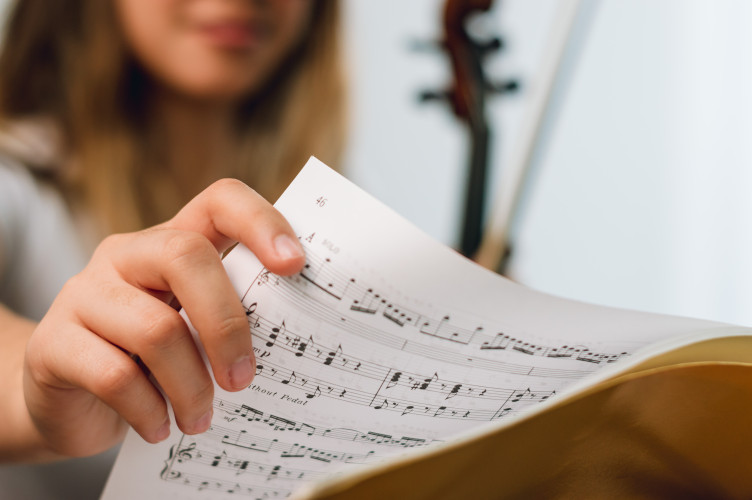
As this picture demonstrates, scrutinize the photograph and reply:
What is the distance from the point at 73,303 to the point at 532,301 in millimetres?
238

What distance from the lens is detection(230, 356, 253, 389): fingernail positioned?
266 millimetres

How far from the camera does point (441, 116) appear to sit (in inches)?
64.7

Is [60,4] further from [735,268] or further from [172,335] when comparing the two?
[735,268]

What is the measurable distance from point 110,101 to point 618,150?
141 centimetres

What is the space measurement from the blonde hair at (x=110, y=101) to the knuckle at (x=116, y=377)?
58 centimetres

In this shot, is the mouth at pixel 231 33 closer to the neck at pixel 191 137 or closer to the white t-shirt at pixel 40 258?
the neck at pixel 191 137

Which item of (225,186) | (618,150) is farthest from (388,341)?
(618,150)

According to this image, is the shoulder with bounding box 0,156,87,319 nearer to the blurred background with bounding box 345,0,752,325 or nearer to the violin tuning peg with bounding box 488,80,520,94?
the violin tuning peg with bounding box 488,80,520,94

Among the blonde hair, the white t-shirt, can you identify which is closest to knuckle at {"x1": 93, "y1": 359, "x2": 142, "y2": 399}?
the white t-shirt

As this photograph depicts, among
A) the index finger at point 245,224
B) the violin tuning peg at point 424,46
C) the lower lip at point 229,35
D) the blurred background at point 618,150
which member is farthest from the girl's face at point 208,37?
the blurred background at point 618,150

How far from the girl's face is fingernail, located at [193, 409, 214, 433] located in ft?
2.06

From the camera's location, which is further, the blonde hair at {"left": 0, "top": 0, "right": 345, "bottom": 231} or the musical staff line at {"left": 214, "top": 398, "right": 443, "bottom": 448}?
the blonde hair at {"left": 0, "top": 0, "right": 345, "bottom": 231}

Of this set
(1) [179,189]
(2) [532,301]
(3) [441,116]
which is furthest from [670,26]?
(2) [532,301]

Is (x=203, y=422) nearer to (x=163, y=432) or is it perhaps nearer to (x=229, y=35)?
(x=163, y=432)
